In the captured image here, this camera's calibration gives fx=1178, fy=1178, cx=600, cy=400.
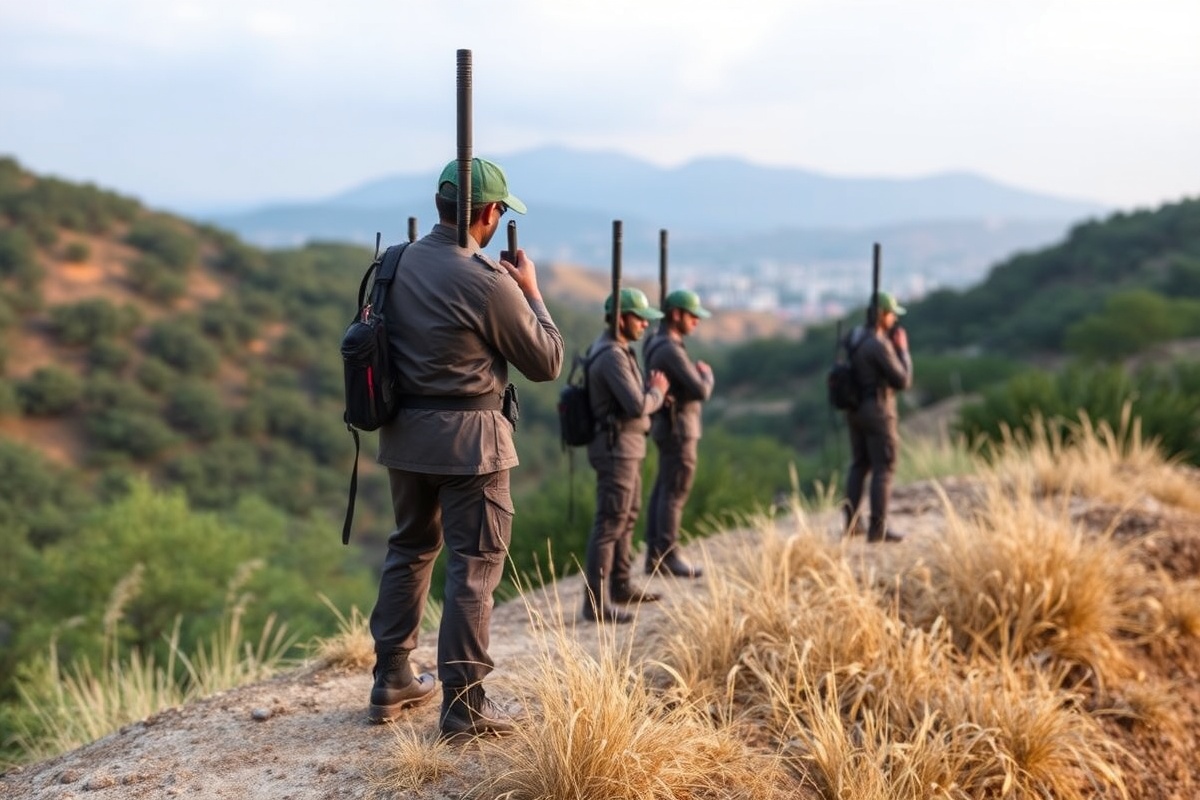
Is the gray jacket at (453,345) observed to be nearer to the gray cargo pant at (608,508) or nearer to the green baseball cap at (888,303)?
the gray cargo pant at (608,508)

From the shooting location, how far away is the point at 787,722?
438 cm

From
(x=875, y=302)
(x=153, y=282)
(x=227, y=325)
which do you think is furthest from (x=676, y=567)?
(x=153, y=282)

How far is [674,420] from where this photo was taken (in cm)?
686

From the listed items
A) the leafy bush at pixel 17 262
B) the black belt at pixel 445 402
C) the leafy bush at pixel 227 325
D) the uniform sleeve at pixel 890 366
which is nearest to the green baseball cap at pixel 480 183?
the black belt at pixel 445 402

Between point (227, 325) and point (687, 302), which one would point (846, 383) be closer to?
point (687, 302)

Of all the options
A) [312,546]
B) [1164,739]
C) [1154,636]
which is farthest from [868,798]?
[312,546]

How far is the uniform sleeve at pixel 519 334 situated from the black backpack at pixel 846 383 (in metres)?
3.96

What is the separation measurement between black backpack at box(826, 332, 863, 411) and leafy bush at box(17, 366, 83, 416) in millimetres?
40276

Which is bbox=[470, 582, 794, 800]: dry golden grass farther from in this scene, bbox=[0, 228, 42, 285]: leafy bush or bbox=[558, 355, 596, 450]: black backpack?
bbox=[0, 228, 42, 285]: leafy bush

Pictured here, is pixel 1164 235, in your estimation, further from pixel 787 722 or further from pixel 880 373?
pixel 787 722

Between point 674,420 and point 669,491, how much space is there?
44 cm

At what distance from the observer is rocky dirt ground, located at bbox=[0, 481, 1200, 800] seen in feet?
13.5

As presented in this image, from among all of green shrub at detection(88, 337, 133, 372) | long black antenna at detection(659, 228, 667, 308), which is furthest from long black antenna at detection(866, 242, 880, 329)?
green shrub at detection(88, 337, 133, 372)

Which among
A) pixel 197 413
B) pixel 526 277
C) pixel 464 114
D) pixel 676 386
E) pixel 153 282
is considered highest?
pixel 464 114
